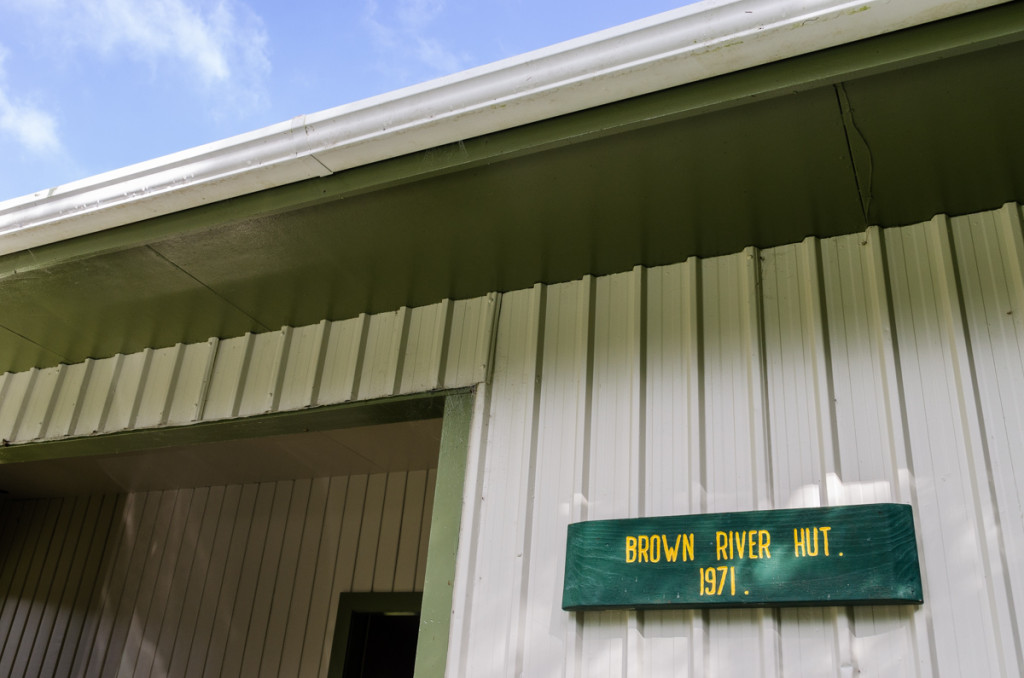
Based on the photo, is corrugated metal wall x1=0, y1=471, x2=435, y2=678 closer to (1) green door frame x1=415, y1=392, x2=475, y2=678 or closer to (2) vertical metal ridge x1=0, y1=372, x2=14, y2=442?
(2) vertical metal ridge x1=0, y1=372, x2=14, y2=442

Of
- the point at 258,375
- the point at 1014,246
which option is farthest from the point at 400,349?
the point at 1014,246

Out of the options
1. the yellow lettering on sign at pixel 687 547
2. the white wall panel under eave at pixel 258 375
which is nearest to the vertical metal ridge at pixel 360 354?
the white wall panel under eave at pixel 258 375

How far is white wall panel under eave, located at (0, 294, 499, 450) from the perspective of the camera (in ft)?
12.0

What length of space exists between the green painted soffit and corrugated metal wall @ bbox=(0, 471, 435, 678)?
2.42 m

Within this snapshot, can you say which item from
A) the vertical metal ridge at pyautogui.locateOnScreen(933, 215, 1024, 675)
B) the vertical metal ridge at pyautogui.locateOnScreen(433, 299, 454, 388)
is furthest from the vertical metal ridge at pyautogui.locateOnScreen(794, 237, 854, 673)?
the vertical metal ridge at pyautogui.locateOnScreen(433, 299, 454, 388)

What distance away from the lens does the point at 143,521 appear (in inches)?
265

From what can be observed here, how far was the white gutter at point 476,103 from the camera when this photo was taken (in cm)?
232

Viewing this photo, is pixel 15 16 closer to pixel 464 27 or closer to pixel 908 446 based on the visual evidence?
pixel 464 27

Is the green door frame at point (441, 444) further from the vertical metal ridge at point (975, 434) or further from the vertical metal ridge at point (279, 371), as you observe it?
the vertical metal ridge at point (975, 434)

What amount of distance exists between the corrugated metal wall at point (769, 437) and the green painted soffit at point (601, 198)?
0.17 meters

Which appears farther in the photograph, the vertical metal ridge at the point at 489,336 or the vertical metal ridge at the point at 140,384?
the vertical metal ridge at the point at 140,384

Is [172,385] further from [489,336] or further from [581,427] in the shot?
[581,427]

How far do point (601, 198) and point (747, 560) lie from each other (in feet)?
4.10

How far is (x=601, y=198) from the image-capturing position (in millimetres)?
3027
